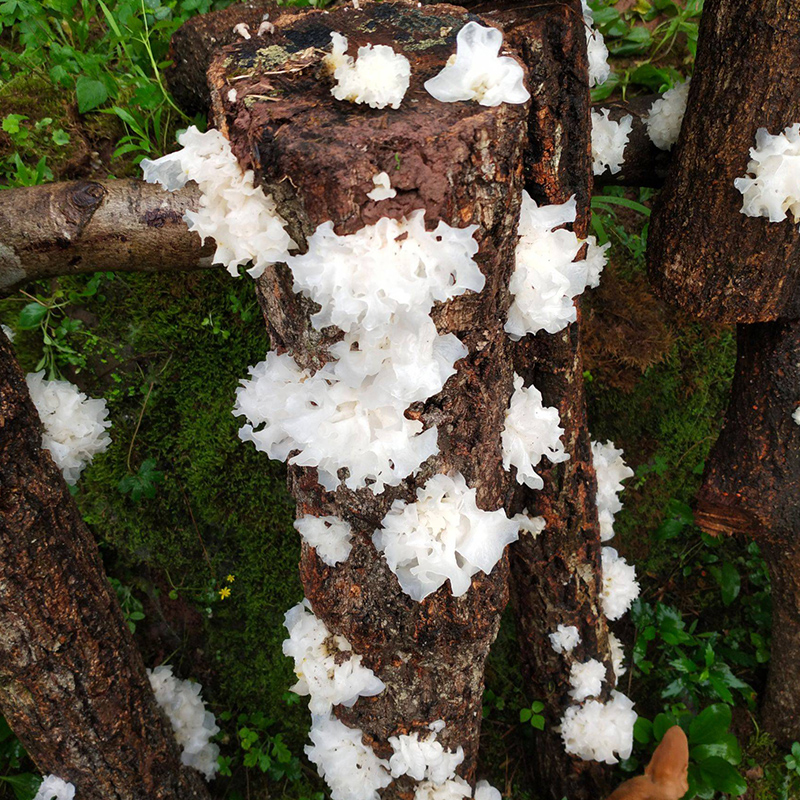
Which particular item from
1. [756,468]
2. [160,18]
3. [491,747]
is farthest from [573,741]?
[160,18]

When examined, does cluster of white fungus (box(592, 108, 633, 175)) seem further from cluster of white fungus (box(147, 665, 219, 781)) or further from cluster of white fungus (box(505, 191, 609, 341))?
cluster of white fungus (box(147, 665, 219, 781))

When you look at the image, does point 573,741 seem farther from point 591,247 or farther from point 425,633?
point 591,247

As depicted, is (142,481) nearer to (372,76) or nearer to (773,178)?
(372,76)

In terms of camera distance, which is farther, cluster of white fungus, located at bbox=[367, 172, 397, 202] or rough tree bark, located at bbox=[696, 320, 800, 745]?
rough tree bark, located at bbox=[696, 320, 800, 745]

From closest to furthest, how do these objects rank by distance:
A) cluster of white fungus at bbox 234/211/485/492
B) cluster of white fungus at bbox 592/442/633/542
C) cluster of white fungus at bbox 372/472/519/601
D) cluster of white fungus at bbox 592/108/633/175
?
cluster of white fungus at bbox 234/211/485/492 → cluster of white fungus at bbox 372/472/519/601 → cluster of white fungus at bbox 592/108/633/175 → cluster of white fungus at bbox 592/442/633/542

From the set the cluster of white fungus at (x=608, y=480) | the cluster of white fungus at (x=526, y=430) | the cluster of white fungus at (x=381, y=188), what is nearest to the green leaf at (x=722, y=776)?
the cluster of white fungus at (x=608, y=480)

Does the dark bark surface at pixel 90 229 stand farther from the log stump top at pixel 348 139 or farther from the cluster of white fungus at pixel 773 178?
the cluster of white fungus at pixel 773 178

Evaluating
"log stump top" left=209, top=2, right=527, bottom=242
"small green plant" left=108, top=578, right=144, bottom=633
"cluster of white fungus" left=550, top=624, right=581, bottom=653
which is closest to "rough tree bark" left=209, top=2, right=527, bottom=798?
"log stump top" left=209, top=2, right=527, bottom=242
